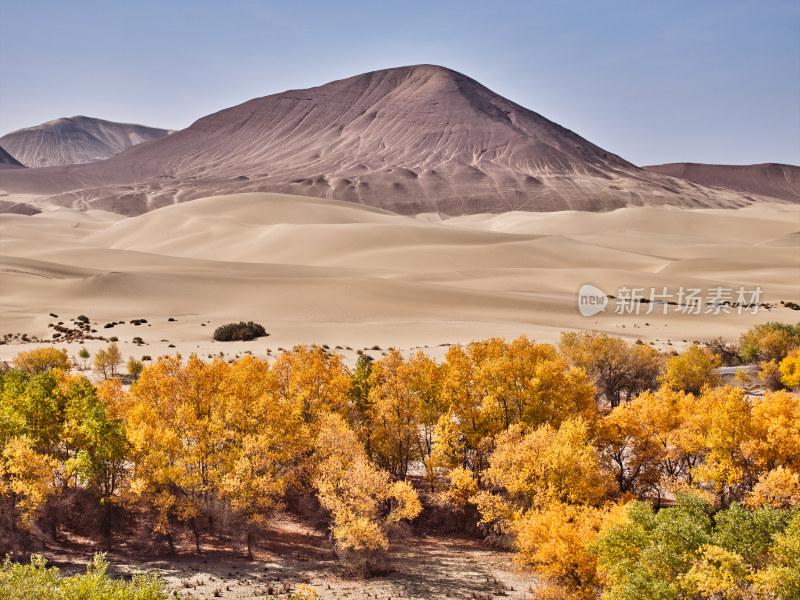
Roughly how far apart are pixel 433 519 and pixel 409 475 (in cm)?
410

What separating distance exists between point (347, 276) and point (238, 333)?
3196cm

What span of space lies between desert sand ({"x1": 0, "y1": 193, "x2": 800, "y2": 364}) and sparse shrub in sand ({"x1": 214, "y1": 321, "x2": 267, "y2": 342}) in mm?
971

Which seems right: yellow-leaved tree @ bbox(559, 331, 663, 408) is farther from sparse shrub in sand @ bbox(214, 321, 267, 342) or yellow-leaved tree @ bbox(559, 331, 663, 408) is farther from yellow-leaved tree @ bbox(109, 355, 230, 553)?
sparse shrub in sand @ bbox(214, 321, 267, 342)

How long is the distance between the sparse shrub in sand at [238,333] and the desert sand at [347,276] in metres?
0.97

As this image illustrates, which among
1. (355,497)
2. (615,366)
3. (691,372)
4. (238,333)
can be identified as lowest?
(355,497)

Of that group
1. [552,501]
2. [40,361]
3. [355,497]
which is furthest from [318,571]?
[40,361]

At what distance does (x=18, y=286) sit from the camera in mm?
71750

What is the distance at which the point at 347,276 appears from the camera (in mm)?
83750

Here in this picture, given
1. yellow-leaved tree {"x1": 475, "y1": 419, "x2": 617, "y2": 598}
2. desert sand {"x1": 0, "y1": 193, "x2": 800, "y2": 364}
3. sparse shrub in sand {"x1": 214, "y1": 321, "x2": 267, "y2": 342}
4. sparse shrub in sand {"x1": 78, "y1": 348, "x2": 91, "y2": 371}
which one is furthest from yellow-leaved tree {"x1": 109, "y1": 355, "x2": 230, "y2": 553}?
sparse shrub in sand {"x1": 214, "y1": 321, "x2": 267, "y2": 342}

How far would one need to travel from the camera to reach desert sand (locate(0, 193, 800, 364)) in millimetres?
56719

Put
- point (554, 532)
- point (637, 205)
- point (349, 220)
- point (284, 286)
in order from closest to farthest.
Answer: point (554, 532), point (284, 286), point (349, 220), point (637, 205)

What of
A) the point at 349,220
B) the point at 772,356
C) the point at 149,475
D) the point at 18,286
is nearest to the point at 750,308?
the point at 772,356

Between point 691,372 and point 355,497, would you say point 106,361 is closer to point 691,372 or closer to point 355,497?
point 355,497

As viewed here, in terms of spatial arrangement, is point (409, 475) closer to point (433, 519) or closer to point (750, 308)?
point (433, 519)
